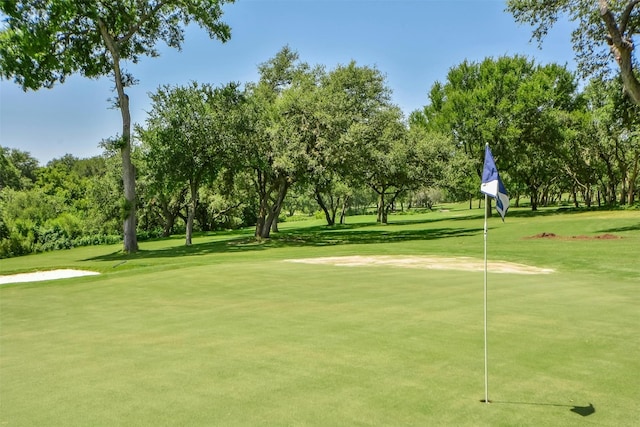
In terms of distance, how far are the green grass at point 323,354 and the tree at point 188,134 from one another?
22276mm

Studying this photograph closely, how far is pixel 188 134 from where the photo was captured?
123ft

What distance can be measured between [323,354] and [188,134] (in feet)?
106

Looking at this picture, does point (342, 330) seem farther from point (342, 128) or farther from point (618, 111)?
point (618, 111)

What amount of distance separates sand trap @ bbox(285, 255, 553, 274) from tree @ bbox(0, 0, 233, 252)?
1890cm

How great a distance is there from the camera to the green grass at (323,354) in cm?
575

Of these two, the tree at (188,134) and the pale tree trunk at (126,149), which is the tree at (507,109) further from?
the pale tree trunk at (126,149)

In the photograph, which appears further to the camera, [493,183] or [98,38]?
[98,38]

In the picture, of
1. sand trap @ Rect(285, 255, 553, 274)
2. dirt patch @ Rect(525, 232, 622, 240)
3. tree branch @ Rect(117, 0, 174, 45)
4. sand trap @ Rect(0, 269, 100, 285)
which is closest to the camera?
sand trap @ Rect(285, 255, 553, 274)

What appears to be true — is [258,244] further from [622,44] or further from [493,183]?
[493,183]

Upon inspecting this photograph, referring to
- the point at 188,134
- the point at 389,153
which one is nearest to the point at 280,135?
the point at 188,134

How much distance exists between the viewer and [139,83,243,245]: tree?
36.8m

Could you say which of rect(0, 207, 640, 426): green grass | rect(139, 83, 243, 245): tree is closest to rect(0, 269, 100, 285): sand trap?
rect(0, 207, 640, 426): green grass

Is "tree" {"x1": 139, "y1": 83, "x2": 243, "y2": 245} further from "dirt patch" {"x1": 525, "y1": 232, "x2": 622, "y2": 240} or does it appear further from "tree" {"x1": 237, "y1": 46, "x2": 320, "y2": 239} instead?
"dirt patch" {"x1": 525, "y1": 232, "x2": 622, "y2": 240}

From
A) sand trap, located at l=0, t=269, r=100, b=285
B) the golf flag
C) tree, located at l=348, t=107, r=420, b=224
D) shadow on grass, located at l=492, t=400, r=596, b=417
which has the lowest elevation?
sand trap, located at l=0, t=269, r=100, b=285
